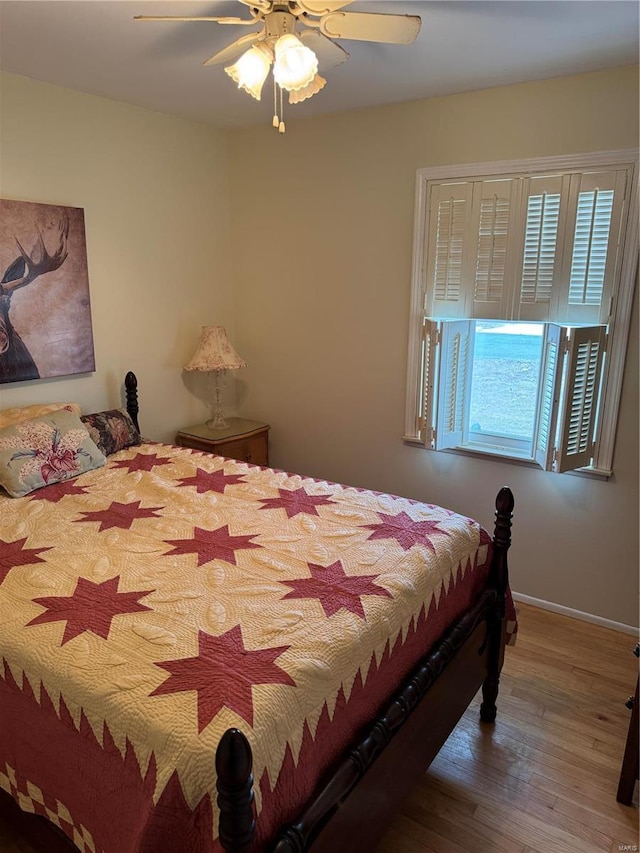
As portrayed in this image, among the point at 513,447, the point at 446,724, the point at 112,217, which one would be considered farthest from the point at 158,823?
the point at 112,217

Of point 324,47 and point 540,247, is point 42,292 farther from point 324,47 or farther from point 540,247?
point 540,247

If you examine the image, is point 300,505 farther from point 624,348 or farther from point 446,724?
point 624,348

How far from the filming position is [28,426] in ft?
8.22

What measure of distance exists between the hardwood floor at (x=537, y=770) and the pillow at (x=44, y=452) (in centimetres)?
122

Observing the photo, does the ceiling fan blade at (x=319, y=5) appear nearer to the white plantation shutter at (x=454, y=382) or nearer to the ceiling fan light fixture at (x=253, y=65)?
the ceiling fan light fixture at (x=253, y=65)

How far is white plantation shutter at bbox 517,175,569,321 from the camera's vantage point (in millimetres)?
2631

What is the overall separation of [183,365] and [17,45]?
1816mm

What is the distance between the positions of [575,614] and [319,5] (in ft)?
A: 9.48

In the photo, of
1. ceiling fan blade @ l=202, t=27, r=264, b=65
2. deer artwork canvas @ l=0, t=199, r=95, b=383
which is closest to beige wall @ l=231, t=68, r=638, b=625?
deer artwork canvas @ l=0, t=199, r=95, b=383

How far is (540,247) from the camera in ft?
8.84

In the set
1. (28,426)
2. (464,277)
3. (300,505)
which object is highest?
(464,277)

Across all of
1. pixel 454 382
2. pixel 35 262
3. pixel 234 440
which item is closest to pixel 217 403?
pixel 234 440

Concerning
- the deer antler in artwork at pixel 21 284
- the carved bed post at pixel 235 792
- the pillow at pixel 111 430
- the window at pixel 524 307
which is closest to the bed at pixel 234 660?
the carved bed post at pixel 235 792

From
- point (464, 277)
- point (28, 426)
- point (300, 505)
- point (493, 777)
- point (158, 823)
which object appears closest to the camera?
point (158, 823)
